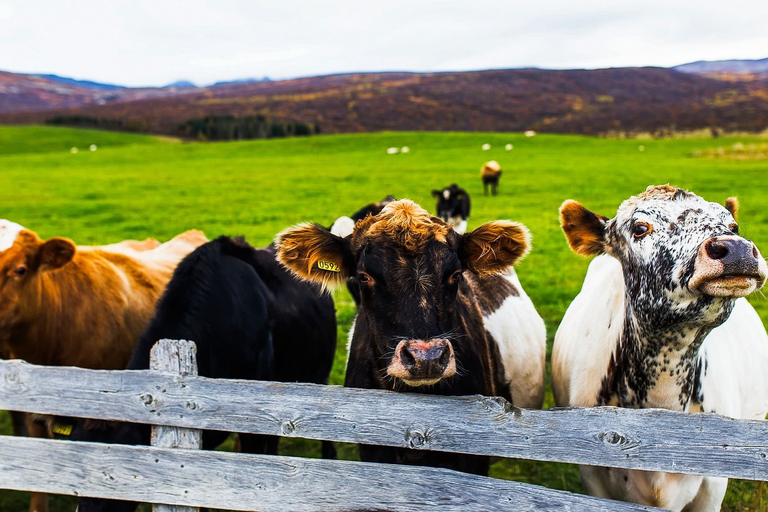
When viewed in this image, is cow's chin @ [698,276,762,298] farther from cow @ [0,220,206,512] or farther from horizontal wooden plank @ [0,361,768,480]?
cow @ [0,220,206,512]

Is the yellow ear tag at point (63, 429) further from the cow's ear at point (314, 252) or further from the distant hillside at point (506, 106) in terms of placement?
the distant hillside at point (506, 106)

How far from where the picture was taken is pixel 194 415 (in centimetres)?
324

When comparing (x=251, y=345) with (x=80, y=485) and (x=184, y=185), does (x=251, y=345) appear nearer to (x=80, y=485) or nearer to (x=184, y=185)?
(x=80, y=485)

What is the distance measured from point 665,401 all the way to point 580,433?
0.67m

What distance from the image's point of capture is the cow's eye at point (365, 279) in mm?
3195

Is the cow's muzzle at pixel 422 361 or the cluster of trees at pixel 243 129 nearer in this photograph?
the cow's muzzle at pixel 422 361

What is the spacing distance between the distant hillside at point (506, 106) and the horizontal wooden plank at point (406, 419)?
64.2 metres

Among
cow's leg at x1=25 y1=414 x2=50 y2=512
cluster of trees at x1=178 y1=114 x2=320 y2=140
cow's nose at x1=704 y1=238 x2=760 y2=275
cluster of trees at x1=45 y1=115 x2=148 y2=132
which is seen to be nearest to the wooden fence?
cow's nose at x1=704 y1=238 x2=760 y2=275

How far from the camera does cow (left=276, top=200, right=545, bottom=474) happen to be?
2926mm

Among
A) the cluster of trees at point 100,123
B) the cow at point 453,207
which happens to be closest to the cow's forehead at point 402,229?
the cow at point 453,207

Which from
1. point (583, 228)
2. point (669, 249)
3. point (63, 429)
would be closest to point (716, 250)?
point (669, 249)

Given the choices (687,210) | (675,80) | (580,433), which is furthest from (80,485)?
(675,80)

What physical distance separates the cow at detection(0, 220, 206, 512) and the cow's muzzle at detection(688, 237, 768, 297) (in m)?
4.44

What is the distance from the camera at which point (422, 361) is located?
8.93 ft
